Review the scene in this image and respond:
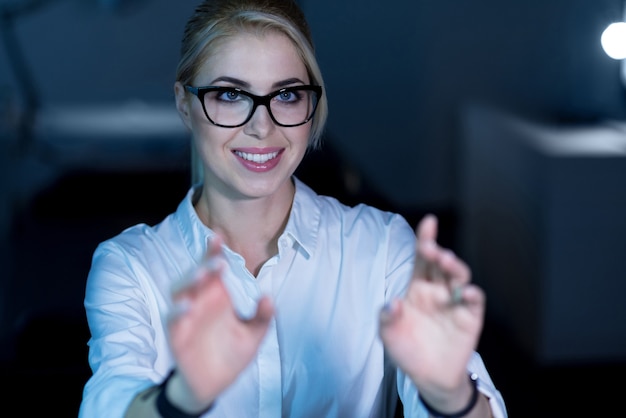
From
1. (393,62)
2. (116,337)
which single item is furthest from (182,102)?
(393,62)

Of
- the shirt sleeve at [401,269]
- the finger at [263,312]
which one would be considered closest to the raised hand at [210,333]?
the finger at [263,312]

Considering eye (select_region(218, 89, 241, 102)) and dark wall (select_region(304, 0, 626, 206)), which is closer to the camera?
eye (select_region(218, 89, 241, 102))

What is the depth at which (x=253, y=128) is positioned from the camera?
123 cm

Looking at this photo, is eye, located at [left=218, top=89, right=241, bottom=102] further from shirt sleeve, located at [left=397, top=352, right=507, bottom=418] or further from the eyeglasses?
shirt sleeve, located at [left=397, top=352, right=507, bottom=418]

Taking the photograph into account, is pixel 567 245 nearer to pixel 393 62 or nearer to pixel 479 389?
pixel 479 389

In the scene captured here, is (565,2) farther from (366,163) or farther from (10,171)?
(10,171)

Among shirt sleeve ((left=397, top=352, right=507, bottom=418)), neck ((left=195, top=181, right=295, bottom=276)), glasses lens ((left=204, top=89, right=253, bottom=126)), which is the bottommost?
shirt sleeve ((left=397, top=352, right=507, bottom=418))

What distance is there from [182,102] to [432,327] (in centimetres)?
62

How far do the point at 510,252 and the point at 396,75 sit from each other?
5.82ft

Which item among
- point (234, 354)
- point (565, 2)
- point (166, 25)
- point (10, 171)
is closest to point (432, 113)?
point (565, 2)

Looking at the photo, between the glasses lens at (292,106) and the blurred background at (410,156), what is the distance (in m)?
0.68

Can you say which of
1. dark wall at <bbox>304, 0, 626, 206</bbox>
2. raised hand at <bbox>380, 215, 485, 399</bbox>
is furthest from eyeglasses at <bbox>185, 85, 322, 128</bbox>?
dark wall at <bbox>304, 0, 626, 206</bbox>

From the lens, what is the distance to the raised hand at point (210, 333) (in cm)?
83

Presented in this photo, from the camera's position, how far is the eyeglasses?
1.23 metres
